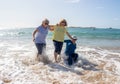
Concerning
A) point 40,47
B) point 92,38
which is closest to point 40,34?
point 40,47

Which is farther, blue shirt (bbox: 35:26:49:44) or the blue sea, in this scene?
the blue sea

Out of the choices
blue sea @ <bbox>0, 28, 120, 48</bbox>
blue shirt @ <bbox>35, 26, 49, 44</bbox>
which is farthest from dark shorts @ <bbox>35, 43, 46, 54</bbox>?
blue sea @ <bbox>0, 28, 120, 48</bbox>

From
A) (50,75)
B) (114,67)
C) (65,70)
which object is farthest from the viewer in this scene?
(114,67)

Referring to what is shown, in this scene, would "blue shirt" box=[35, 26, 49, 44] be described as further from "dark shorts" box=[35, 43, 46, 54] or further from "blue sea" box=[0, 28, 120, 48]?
"blue sea" box=[0, 28, 120, 48]

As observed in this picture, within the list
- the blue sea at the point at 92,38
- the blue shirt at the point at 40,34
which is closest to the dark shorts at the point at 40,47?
the blue shirt at the point at 40,34

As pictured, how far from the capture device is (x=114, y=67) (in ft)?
28.2

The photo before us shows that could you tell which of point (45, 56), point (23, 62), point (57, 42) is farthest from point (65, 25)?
point (23, 62)

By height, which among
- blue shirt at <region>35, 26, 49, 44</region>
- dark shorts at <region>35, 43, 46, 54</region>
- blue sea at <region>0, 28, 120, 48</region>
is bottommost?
blue sea at <region>0, 28, 120, 48</region>

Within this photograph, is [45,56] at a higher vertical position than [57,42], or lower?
lower

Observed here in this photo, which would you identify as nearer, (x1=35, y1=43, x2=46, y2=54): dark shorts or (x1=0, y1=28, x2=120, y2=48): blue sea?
(x1=35, y1=43, x2=46, y2=54): dark shorts

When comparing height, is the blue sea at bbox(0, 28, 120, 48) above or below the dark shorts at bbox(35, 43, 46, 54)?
below

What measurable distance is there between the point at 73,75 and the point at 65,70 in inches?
29.6

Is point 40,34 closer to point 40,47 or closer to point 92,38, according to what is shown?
point 40,47

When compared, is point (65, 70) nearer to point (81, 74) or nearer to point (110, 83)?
point (81, 74)
